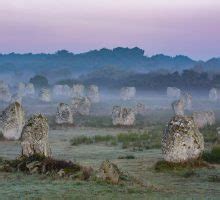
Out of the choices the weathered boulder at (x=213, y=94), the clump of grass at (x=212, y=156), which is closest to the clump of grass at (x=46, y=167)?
the clump of grass at (x=212, y=156)

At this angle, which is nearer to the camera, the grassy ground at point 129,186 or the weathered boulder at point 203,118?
the grassy ground at point 129,186

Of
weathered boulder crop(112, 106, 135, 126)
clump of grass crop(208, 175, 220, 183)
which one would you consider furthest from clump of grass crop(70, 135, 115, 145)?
clump of grass crop(208, 175, 220, 183)

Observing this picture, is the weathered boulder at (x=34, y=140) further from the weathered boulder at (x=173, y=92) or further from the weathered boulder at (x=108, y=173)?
the weathered boulder at (x=173, y=92)

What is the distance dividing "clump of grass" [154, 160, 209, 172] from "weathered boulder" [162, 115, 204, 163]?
1.31ft

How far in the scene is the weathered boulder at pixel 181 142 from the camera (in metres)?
34.0

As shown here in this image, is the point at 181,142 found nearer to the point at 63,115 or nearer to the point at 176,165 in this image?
the point at 176,165

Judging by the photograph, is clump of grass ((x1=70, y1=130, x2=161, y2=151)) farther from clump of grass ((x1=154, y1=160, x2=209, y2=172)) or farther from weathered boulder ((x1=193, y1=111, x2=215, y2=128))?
weathered boulder ((x1=193, y1=111, x2=215, y2=128))

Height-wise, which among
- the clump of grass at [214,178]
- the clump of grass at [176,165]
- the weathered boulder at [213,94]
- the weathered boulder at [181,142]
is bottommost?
the clump of grass at [214,178]

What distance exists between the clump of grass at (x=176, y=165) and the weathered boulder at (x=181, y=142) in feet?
1.31

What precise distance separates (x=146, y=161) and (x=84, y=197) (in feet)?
49.6

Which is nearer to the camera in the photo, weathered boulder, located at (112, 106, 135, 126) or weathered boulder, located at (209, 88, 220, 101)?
weathered boulder, located at (112, 106, 135, 126)

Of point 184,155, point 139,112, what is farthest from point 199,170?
point 139,112

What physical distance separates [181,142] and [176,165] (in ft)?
4.81

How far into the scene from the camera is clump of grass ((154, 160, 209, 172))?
32656mm
